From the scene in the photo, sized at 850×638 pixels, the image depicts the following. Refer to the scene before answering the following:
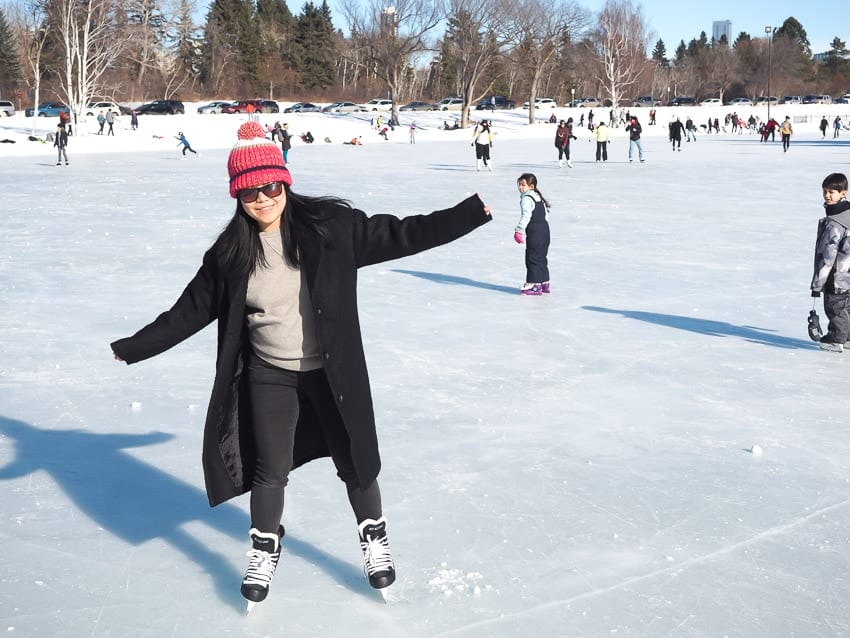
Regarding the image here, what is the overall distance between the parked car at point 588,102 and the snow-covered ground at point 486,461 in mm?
69044

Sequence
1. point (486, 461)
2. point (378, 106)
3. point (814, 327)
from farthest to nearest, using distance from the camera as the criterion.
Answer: point (378, 106) < point (814, 327) < point (486, 461)

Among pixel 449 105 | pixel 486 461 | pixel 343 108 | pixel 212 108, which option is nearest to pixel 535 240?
pixel 486 461

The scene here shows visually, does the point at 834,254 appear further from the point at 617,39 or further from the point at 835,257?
the point at 617,39

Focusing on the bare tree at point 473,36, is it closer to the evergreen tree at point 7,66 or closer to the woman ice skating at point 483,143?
the evergreen tree at point 7,66

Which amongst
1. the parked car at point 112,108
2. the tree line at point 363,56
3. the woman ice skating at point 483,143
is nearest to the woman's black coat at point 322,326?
the woman ice skating at point 483,143

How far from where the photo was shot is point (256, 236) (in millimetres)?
2654

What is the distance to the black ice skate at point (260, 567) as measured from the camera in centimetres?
279

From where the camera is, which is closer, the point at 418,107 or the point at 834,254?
the point at 834,254

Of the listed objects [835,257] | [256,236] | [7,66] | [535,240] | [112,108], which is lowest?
[535,240]

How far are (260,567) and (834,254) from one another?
426 cm

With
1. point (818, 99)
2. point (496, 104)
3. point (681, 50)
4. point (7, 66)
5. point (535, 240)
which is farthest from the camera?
point (681, 50)

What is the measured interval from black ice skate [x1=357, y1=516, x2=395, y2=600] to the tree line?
128 feet

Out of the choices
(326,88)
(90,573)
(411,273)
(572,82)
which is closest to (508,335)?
(411,273)

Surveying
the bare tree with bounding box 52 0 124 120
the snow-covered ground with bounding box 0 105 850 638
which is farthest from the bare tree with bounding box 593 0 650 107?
the snow-covered ground with bounding box 0 105 850 638
